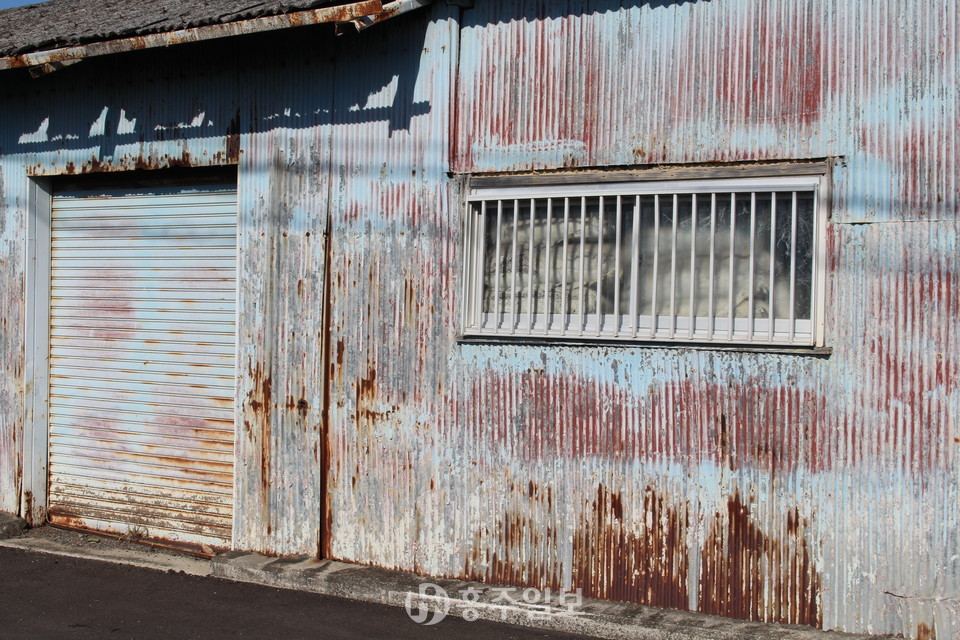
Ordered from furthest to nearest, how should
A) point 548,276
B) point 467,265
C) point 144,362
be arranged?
1. point 144,362
2. point 467,265
3. point 548,276

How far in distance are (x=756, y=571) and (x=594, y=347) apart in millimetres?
1609

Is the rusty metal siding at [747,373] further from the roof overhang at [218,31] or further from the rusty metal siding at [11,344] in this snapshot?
the rusty metal siding at [11,344]

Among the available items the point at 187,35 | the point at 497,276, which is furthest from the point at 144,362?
the point at 497,276

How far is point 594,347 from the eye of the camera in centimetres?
589

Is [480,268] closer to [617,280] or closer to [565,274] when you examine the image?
[565,274]

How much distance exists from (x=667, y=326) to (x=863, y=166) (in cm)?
143

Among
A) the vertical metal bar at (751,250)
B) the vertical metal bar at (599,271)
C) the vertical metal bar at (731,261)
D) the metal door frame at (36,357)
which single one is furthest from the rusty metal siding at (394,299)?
the metal door frame at (36,357)

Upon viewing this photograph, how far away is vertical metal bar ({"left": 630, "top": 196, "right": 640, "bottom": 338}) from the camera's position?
5805 millimetres

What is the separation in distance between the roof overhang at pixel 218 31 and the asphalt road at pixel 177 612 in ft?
12.5

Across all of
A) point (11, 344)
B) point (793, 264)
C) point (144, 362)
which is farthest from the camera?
point (11, 344)

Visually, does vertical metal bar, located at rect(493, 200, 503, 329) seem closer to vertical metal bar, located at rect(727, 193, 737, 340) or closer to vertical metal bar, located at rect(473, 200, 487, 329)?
vertical metal bar, located at rect(473, 200, 487, 329)

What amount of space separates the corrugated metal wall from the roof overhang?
368mm

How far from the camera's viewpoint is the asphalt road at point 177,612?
5.65 metres

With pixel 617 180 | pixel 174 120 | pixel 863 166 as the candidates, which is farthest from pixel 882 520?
pixel 174 120
